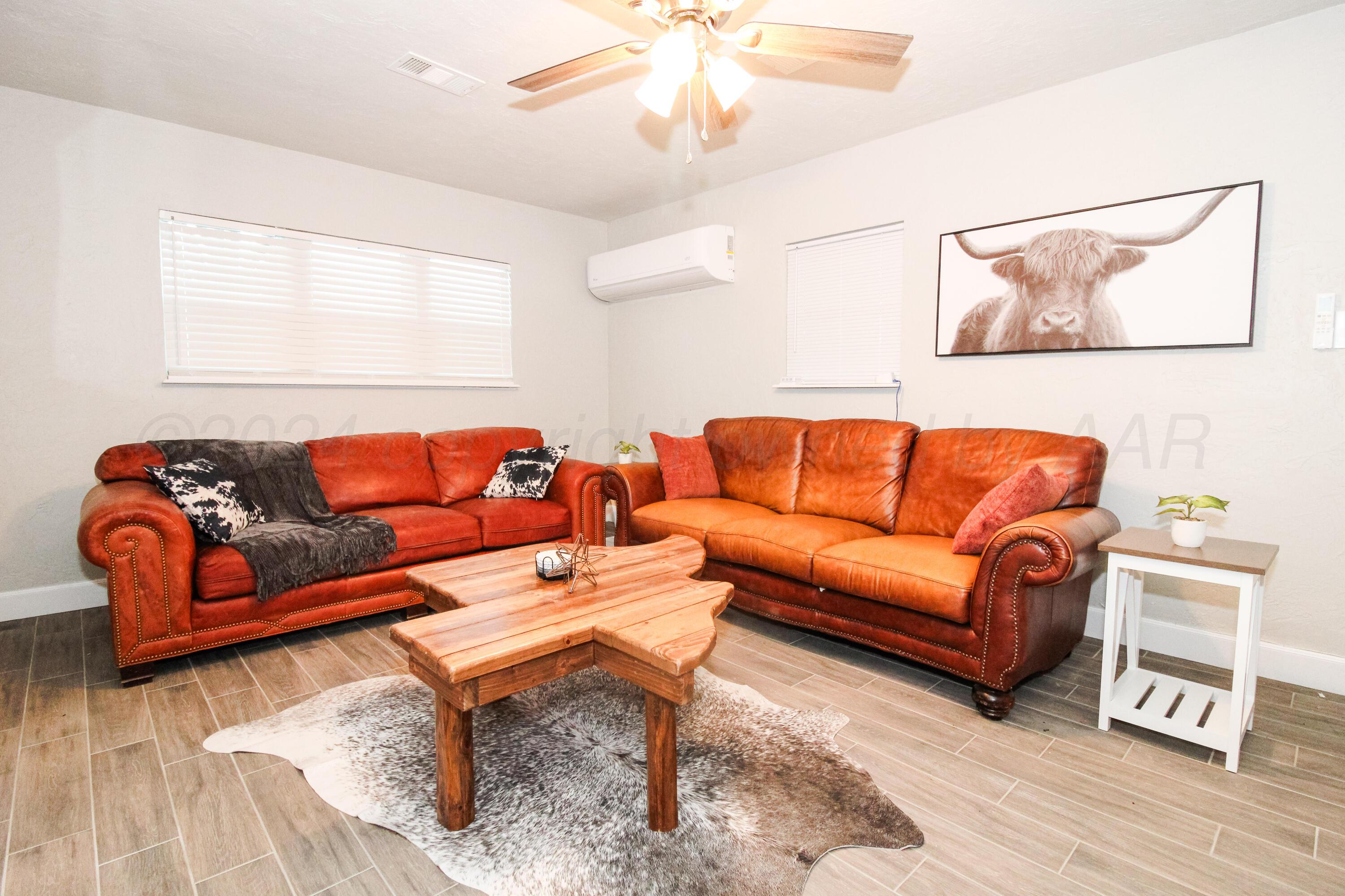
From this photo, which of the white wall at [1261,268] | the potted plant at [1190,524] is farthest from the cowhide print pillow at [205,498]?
the potted plant at [1190,524]

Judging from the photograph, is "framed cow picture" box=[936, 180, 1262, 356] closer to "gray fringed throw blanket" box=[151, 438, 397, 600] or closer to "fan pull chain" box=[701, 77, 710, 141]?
"fan pull chain" box=[701, 77, 710, 141]

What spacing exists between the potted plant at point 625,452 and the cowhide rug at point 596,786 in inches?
85.6

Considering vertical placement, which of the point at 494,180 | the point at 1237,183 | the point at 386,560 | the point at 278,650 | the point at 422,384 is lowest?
the point at 278,650

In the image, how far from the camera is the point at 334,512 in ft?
11.9

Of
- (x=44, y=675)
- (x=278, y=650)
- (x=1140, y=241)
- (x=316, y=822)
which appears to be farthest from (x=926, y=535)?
(x=44, y=675)

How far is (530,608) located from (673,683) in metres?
0.58

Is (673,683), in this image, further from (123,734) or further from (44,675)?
(44,675)

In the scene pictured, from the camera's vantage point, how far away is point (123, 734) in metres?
2.18

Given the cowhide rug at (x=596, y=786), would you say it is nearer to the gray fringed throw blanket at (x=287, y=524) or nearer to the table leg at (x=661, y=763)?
the table leg at (x=661, y=763)

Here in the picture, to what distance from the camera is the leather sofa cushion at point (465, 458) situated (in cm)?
409

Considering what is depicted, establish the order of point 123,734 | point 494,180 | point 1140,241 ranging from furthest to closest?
point 494,180, point 1140,241, point 123,734

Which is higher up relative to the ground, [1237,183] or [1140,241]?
[1237,183]

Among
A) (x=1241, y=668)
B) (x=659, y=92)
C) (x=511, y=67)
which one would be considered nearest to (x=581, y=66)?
(x=659, y=92)

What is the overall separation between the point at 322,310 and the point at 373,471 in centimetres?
113
